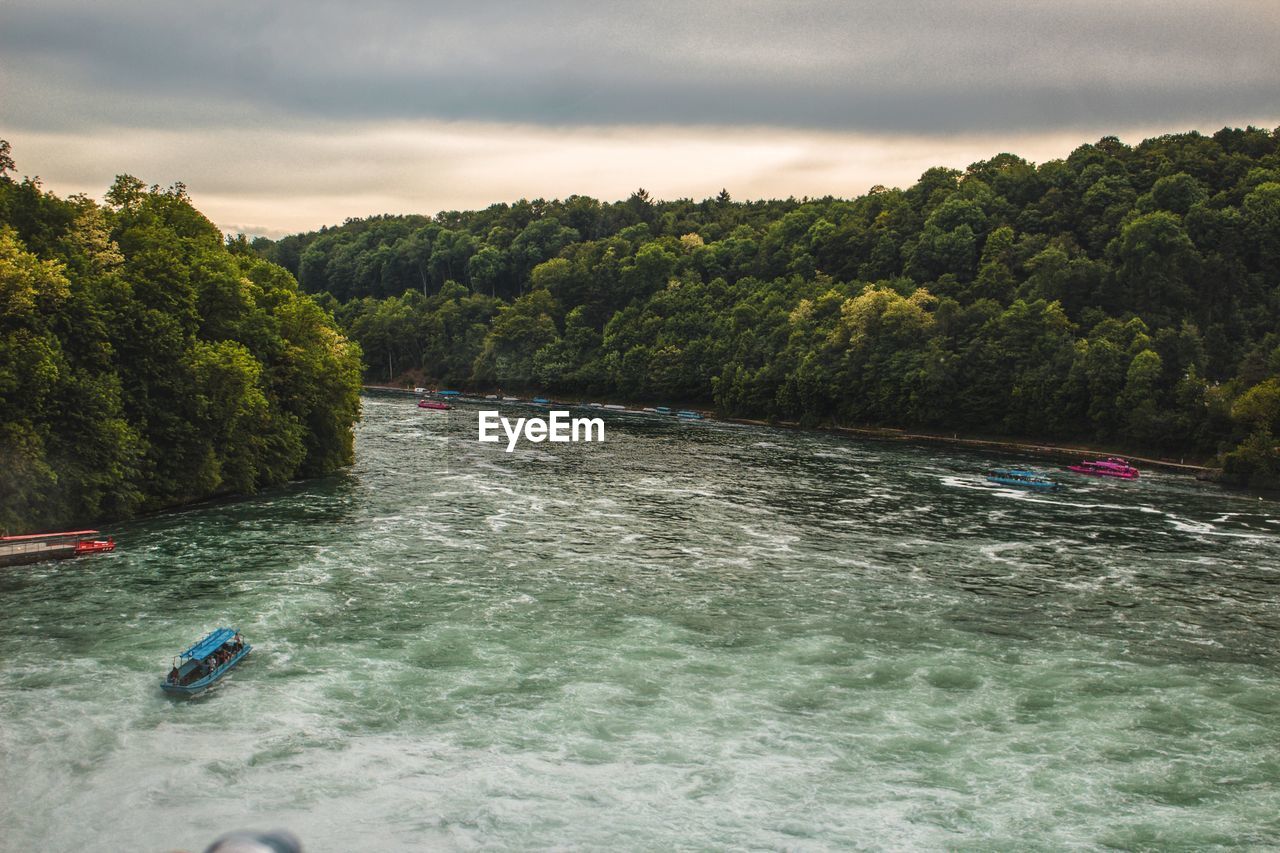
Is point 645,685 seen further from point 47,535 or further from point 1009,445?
point 1009,445

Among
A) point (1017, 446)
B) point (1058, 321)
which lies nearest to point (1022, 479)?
point (1017, 446)

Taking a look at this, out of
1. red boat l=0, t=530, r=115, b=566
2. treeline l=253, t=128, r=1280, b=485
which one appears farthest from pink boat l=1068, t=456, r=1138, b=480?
red boat l=0, t=530, r=115, b=566

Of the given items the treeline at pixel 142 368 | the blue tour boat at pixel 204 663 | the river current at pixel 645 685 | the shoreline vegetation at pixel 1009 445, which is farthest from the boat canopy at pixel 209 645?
the shoreline vegetation at pixel 1009 445

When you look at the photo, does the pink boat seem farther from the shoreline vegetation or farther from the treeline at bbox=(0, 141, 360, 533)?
the treeline at bbox=(0, 141, 360, 533)

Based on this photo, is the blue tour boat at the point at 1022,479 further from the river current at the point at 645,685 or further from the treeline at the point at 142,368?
the treeline at the point at 142,368

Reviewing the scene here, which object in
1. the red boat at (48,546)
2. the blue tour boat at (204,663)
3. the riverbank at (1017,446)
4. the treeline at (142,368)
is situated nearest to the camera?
the blue tour boat at (204,663)

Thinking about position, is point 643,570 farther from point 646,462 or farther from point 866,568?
point 646,462
